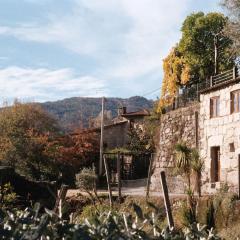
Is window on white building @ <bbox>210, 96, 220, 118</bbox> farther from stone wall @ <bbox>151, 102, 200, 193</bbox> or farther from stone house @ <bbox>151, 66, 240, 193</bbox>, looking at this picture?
stone wall @ <bbox>151, 102, 200, 193</bbox>

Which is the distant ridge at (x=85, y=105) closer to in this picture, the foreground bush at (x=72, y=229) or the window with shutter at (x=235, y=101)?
the window with shutter at (x=235, y=101)

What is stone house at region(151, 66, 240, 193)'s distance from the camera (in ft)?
75.7

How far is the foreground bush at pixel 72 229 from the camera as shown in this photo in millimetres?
2430

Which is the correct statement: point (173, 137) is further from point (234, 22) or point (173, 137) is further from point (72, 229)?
point (72, 229)

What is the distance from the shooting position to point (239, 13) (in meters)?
27.4

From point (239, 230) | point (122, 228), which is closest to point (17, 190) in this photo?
point (239, 230)

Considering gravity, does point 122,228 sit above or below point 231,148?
below

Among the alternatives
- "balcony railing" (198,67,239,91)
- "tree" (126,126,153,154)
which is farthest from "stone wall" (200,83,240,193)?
"tree" (126,126,153,154)

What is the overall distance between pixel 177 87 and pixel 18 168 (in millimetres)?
12233

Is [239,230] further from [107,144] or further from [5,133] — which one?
[107,144]

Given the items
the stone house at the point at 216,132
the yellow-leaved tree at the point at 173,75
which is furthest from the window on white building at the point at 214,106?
the yellow-leaved tree at the point at 173,75

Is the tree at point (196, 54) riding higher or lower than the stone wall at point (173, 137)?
higher

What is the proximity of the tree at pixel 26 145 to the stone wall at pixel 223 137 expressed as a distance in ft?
29.7

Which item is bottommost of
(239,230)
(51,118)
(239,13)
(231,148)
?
(239,230)
